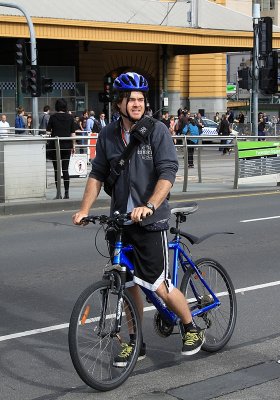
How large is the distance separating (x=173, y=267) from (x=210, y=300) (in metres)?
0.51

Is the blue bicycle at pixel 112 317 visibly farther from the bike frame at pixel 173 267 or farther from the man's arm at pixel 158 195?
the man's arm at pixel 158 195

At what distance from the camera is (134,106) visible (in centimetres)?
505

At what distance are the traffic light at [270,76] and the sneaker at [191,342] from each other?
1989cm

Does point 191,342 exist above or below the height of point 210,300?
below

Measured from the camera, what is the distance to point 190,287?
570cm

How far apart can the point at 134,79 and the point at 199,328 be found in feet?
5.64

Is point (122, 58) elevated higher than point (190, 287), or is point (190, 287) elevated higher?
point (122, 58)

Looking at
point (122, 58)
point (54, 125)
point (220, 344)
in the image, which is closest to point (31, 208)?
point (54, 125)

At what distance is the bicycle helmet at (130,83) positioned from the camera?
504cm

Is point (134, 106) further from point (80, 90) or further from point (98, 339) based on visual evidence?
point (80, 90)

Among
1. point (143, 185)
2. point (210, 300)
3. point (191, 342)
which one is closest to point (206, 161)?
point (210, 300)

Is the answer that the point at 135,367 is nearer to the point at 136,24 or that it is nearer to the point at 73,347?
the point at 73,347

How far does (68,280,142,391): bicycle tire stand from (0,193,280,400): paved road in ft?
0.40

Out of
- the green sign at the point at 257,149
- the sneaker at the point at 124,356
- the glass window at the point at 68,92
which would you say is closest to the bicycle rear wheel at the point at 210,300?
the sneaker at the point at 124,356
